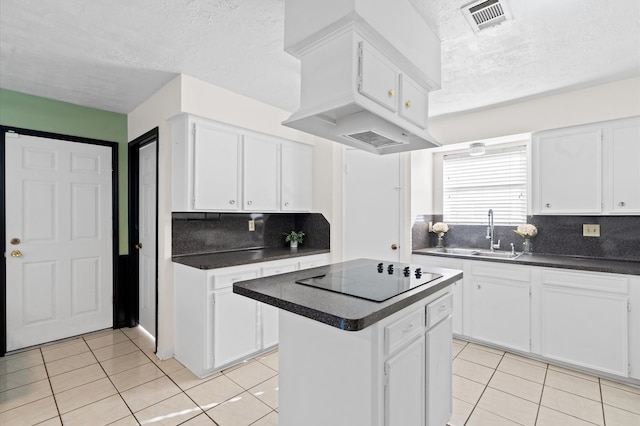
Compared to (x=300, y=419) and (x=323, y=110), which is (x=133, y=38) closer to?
(x=323, y=110)

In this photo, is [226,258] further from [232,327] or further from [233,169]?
[233,169]

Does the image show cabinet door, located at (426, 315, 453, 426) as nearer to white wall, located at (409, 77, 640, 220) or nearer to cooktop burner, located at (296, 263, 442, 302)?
cooktop burner, located at (296, 263, 442, 302)

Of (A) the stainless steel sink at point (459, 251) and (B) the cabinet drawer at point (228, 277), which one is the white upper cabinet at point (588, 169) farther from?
(B) the cabinet drawer at point (228, 277)

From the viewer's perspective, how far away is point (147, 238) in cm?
349

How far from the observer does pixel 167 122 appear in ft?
9.66

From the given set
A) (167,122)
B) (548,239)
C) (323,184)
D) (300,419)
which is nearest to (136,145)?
(167,122)

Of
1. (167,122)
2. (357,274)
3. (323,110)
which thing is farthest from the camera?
(167,122)

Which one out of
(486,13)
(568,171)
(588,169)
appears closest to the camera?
(486,13)

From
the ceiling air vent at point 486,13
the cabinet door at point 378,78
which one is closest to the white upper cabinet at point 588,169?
the ceiling air vent at point 486,13

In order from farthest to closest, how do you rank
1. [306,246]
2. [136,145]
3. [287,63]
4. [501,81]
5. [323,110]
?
[306,246] → [136,145] → [501,81] → [287,63] → [323,110]

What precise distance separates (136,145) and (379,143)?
2.94 meters

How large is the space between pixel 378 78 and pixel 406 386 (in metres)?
1.55

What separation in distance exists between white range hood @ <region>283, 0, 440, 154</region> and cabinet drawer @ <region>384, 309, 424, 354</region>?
1.02 meters

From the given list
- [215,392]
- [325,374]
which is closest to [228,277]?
[215,392]
